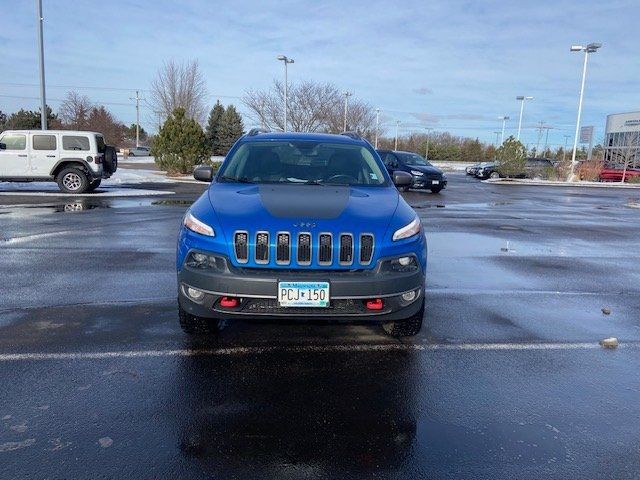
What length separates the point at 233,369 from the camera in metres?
3.80

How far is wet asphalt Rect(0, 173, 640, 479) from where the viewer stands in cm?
274

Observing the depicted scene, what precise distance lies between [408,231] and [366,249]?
44 centimetres

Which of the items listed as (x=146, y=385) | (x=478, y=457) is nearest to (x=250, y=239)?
(x=146, y=385)

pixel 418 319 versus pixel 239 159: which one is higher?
pixel 239 159

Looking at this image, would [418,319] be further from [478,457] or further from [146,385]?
[146,385]

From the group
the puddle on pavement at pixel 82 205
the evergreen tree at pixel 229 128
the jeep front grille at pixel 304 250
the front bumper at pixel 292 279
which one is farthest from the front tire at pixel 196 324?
the evergreen tree at pixel 229 128

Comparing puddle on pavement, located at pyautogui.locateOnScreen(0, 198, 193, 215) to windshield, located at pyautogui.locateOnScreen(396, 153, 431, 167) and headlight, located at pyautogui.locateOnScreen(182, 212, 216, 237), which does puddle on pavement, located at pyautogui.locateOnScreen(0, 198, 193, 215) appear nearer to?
headlight, located at pyautogui.locateOnScreen(182, 212, 216, 237)

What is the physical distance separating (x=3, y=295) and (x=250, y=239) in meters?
3.54

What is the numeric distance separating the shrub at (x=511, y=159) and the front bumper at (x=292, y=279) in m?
34.1

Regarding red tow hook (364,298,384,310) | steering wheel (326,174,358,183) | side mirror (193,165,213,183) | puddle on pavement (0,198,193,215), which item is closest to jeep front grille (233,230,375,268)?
red tow hook (364,298,384,310)

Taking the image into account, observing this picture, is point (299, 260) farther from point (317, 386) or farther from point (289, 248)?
point (317, 386)

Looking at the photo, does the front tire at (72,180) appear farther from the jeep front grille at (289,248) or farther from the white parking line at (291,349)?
the jeep front grille at (289,248)

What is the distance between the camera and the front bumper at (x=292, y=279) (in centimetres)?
358

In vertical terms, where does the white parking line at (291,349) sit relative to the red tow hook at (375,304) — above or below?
below
